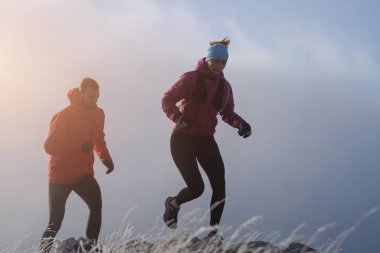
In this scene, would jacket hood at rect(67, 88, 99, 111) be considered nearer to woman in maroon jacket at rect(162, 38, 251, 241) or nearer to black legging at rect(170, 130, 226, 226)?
woman in maroon jacket at rect(162, 38, 251, 241)

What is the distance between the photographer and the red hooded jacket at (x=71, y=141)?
21.8 ft

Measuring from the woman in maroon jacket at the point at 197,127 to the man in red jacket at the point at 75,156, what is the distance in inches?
38.1

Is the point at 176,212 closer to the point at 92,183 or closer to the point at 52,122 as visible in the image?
the point at 92,183

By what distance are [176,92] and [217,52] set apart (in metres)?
0.70

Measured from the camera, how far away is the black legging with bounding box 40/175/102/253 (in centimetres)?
647

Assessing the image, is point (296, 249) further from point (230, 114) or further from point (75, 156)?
point (75, 156)

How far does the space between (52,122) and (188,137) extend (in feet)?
5.76

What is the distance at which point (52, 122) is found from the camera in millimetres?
6805

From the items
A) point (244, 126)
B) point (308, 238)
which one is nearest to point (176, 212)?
point (244, 126)

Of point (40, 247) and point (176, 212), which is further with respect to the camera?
point (176, 212)

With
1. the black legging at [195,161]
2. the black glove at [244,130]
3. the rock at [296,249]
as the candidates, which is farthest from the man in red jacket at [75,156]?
the rock at [296,249]

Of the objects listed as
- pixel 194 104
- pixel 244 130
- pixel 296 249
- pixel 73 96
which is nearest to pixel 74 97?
pixel 73 96

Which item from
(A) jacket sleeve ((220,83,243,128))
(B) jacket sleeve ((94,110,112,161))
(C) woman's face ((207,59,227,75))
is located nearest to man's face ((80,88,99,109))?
(B) jacket sleeve ((94,110,112,161))

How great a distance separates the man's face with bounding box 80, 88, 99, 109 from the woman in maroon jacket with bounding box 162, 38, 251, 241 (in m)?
0.99
